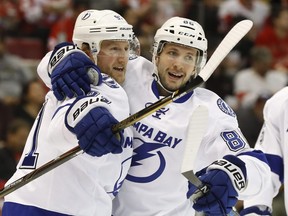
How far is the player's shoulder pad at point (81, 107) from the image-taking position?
319 cm

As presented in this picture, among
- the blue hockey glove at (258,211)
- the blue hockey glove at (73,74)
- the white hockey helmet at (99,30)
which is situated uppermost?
the white hockey helmet at (99,30)

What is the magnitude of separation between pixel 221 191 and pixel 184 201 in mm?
502

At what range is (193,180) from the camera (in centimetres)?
332

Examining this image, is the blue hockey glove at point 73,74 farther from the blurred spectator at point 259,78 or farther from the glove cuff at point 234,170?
the blurred spectator at point 259,78

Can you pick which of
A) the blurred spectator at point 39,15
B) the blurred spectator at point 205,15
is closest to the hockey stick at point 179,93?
the blurred spectator at point 205,15

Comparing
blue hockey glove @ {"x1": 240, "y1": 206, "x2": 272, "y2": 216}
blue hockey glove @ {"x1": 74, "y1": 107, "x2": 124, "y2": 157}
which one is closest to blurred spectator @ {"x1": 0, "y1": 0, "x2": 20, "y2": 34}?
blue hockey glove @ {"x1": 240, "y1": 206, "x2": 272, "y2": 216}

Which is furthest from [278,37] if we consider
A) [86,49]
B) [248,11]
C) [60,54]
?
[60,54]

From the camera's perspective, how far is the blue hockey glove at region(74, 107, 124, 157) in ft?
10.3

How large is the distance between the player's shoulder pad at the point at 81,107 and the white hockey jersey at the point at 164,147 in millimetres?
528

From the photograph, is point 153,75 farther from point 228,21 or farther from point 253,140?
point 228,21

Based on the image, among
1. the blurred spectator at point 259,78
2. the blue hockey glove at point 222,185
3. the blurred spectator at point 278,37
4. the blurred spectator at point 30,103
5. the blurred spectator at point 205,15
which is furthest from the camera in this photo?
the blurred spectator at point 278,37

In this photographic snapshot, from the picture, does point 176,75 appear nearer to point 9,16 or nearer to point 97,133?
point 97,133

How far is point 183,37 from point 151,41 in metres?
3.91

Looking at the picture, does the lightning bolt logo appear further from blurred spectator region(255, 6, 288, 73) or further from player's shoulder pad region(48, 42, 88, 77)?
blurred spectator region(255, 6, 288, 73)
